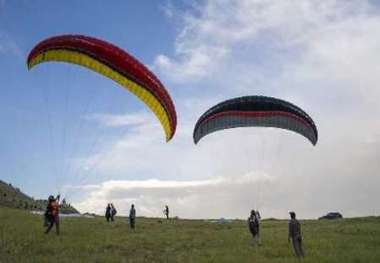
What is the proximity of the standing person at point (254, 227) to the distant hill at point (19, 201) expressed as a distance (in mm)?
41410

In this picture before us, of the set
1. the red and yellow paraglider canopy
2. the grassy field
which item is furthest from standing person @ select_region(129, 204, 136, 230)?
the red and yellow paraglider canopy

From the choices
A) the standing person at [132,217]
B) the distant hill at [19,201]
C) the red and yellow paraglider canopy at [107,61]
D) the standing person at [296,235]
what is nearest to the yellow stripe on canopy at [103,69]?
the red and yellow paraglider canopy at [107,61]

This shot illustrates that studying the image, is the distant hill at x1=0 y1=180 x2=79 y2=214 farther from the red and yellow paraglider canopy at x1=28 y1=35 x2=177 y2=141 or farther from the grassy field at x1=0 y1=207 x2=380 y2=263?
the red and yellow paraglider canopy at x1=28 y1=35 x2=177 y2=141

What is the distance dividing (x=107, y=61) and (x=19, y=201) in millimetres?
48560

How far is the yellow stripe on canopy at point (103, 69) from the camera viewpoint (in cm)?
2494

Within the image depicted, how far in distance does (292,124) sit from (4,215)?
22354 millimetres

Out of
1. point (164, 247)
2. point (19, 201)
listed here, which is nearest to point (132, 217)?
point (164, 247)

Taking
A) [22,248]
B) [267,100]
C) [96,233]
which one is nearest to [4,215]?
[96,233]

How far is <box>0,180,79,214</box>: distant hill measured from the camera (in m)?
64.4

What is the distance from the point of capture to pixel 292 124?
102ft

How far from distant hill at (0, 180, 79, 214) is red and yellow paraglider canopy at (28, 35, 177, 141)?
4133 centimetres

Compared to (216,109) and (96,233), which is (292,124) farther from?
(96,233)

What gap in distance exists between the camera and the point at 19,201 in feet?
225

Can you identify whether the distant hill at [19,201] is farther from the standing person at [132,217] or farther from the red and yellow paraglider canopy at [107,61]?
the red and yellow paraglider canopy at [107,61]
